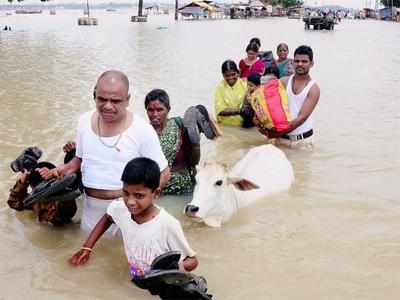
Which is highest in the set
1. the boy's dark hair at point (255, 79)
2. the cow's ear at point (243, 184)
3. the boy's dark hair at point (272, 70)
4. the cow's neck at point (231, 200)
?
the boy's dark hair at point (272, 70)

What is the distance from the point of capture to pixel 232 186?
17.2 ft

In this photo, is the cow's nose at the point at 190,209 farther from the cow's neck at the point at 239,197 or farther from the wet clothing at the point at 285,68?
the wet clothing at the point at 285,68

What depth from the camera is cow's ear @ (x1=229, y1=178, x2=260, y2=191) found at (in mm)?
5078

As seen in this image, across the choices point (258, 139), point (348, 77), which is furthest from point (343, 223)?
point (348, 77)

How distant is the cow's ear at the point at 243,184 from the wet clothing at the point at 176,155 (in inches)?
20.6

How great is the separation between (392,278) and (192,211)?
1615 millimetres

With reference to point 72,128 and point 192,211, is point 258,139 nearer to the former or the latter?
point 72,128

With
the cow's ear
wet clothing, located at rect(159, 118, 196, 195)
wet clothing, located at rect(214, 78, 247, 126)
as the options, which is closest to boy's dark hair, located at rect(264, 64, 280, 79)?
wet clothing, located at rect(214, 78, 247, 126)

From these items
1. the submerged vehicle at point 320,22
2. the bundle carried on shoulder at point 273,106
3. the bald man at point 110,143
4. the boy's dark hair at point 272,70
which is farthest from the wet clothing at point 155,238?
the submerged vehicle at point 320,22

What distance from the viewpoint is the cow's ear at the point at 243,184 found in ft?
16.7

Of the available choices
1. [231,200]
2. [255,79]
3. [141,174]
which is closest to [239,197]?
[231,200]

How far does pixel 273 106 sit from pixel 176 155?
8.28 ft

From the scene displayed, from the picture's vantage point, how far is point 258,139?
28.7 ft

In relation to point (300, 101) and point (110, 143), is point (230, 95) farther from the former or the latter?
point (110, 143)
